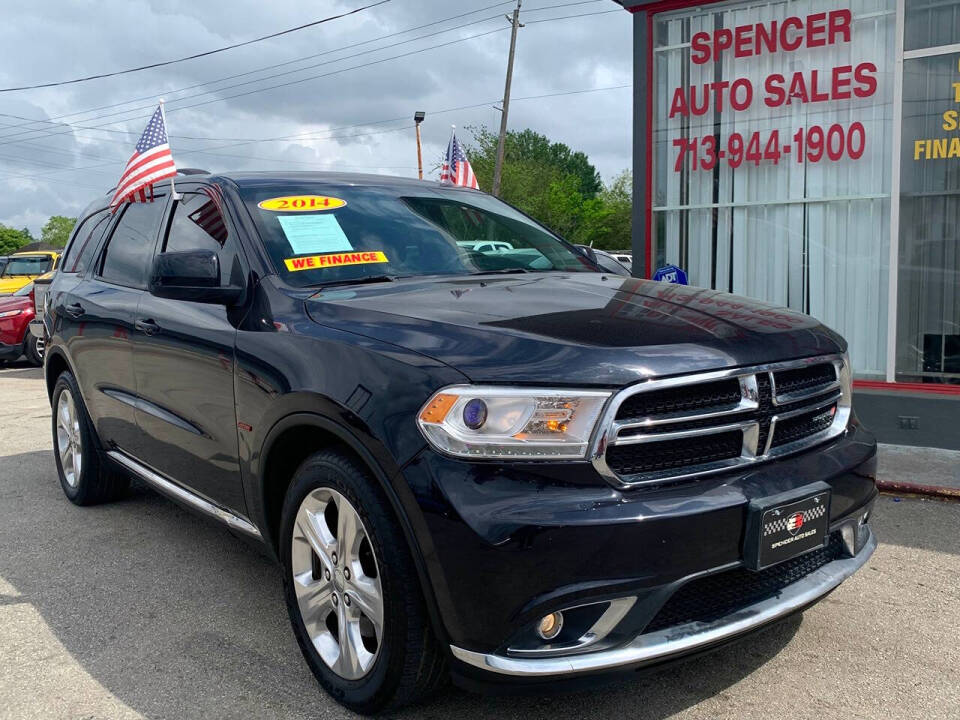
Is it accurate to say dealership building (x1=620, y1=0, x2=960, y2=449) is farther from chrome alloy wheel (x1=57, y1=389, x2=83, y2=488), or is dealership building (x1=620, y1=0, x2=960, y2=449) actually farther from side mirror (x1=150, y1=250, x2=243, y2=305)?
side mirror (x1=150, y1=250, x2=243, y2=305)

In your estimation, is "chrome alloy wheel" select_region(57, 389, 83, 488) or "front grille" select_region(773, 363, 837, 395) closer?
"front grille" select_region(773, 363, 837, 395)

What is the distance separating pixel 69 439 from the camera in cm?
549

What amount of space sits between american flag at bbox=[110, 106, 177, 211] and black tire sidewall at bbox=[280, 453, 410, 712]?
221 cm

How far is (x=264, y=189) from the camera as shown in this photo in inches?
149

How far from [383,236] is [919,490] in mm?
3678

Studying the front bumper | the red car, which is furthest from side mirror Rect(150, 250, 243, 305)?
the red car

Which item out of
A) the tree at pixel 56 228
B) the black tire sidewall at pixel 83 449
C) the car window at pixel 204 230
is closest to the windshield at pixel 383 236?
the car window at pixel 204 230

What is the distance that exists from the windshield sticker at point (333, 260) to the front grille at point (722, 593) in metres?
1.75

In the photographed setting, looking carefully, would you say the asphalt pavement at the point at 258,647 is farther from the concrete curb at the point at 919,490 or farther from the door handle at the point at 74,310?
the door handle at the point at 74,310

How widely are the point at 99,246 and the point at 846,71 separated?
5.67 metres

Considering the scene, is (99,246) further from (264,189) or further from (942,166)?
(942,166)

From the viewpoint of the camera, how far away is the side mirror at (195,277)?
3.35 m

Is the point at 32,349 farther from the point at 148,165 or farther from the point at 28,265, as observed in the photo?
the point at 148,165

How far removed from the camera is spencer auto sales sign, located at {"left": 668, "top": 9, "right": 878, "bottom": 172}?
724 centimetres
